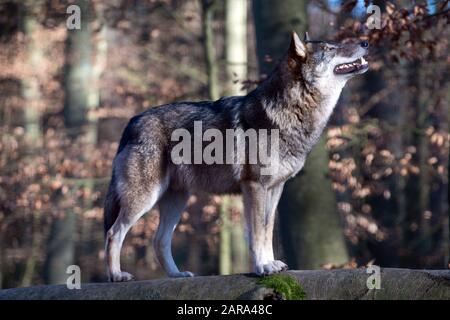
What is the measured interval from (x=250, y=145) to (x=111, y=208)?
5.43 ft

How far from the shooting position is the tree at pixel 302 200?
11188 millimetres

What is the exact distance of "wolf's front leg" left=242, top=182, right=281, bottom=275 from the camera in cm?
716

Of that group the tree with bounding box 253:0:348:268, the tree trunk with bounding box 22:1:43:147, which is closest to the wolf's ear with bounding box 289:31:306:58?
the tree with bounding box 253:0:348:268

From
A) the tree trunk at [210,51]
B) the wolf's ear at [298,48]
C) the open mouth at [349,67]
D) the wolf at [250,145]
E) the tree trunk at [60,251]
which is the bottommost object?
the tree trunk at [60,251]

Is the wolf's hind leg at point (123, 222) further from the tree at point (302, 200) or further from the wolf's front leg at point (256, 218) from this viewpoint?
the tree at point (302, 200)

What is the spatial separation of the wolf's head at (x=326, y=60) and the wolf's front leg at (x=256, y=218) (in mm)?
1218

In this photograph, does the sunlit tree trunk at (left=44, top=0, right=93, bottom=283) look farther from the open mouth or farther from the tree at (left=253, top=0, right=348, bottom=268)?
the open mouth

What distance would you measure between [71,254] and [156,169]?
1022 cm

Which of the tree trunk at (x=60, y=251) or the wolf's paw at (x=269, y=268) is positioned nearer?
the wolf's paw at (x=269, y=268)

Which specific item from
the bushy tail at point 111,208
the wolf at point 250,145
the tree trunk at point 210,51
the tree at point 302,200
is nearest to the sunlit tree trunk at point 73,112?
the tree trunk at point 210,51

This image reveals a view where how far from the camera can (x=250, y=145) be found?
24.7ft

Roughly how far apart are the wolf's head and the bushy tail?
2238 mm

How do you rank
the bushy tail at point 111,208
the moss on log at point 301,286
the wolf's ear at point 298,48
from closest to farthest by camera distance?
1. the moss on log at point 301,286
2. the wolf's ear at point 298,48
3. the bushy tail at point 111,208
